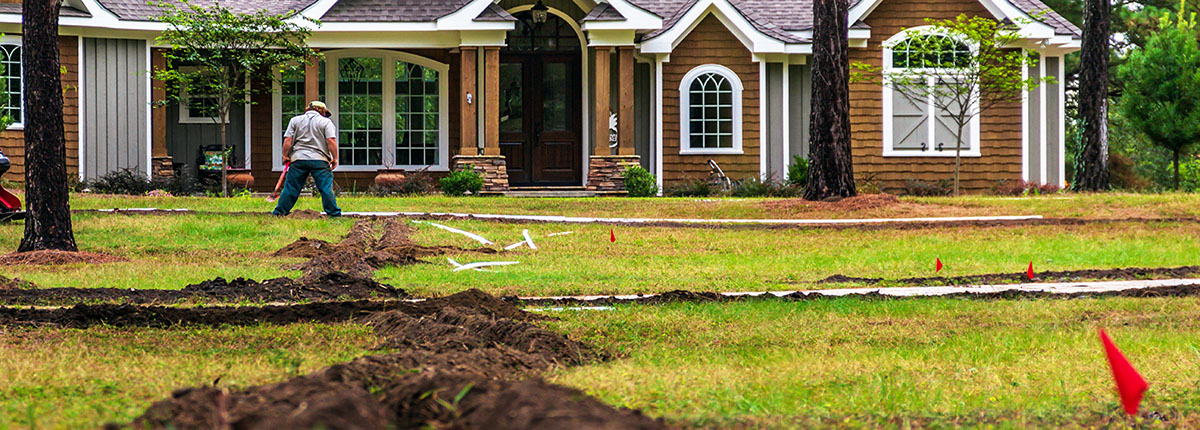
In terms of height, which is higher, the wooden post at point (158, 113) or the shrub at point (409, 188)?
the wooden post at point (158, 113)

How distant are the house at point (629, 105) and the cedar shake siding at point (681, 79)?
0.09 ft

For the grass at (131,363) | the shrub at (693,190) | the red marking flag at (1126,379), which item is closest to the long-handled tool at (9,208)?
the grass at (131,363)

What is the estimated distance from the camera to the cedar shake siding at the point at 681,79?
77.1ft

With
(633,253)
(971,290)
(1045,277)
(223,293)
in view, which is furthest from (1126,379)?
(633,253)

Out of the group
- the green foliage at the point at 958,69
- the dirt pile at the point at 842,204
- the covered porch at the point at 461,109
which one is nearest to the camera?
the dirt pile at the point at 842,204

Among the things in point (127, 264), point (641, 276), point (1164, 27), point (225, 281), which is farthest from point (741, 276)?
point (1164, 27)

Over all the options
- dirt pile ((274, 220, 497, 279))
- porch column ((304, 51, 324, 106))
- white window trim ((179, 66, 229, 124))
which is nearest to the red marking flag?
dirt pile ((274, 220, 497, 279))

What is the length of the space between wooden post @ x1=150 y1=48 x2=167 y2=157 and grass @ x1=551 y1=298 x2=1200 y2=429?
1592 cm

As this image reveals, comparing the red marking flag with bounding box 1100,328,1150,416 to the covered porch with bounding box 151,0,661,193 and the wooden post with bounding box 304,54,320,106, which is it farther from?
the wooden post with bounding box 304,54,320,106

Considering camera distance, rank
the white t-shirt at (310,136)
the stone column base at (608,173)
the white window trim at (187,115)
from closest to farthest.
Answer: the white t-shirt at (310,136) < the stone column base at (608,173) < the white window trim at (187,115)

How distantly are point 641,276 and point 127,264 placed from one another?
15.1ft

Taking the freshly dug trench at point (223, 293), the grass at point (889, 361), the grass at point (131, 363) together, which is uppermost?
the freshly dug trench at point (223, 293)

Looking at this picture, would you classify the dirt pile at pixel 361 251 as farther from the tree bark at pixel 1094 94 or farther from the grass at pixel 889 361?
the tree bark at pixel 1094 94

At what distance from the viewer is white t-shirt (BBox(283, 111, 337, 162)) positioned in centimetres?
1589
